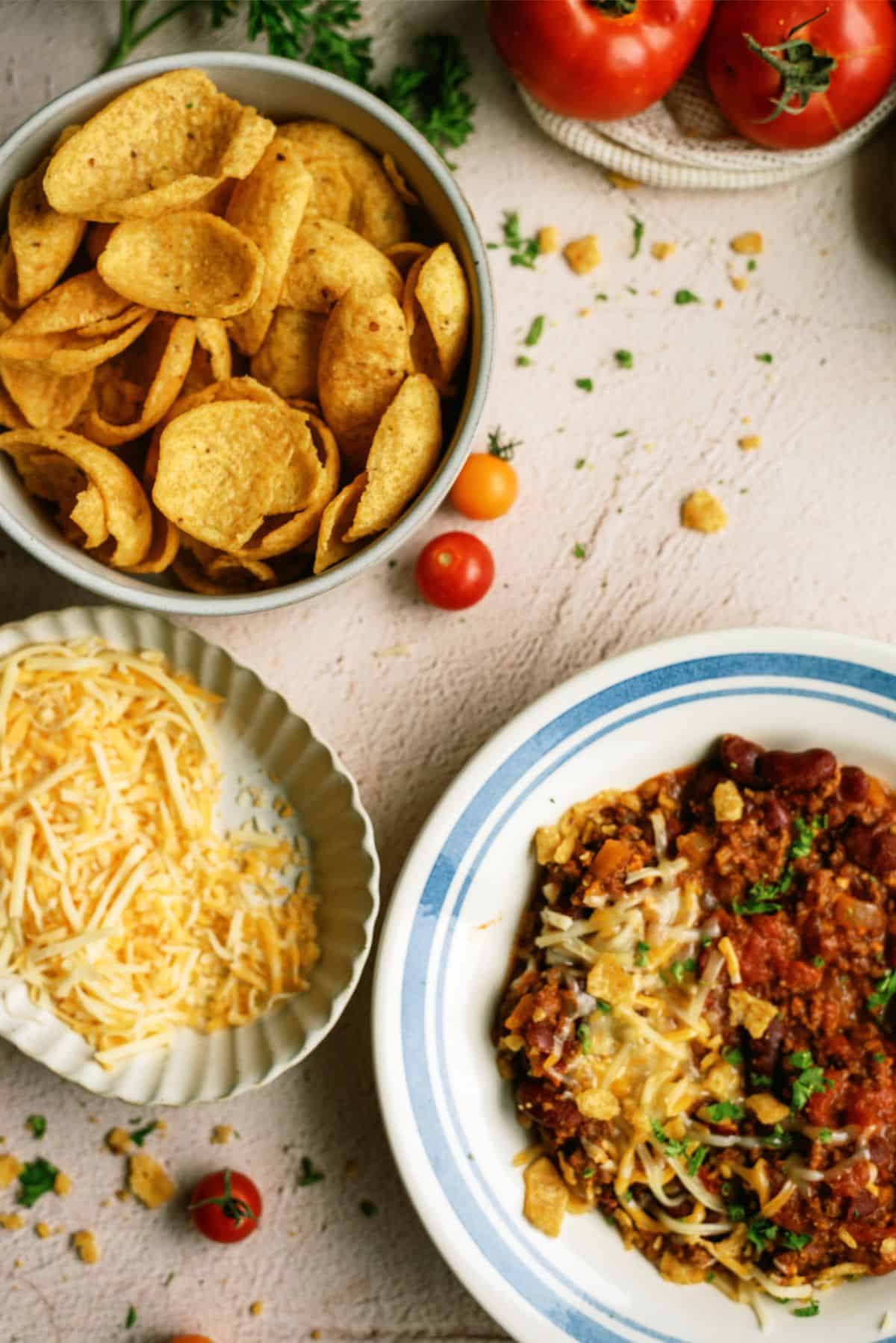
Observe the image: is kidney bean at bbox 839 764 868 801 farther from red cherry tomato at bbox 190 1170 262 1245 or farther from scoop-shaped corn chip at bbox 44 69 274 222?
scoop-shaped corn chip at bbox 44 69 274 222

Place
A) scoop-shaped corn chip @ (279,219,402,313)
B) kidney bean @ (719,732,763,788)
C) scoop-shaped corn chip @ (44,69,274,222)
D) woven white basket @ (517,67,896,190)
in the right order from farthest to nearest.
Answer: woven white basket @ (517,67,896,190) → kidney bean @ (719,732,763,788) → scoop-shaped corn chip @ (279,219,402,313) → scoop-shaped corn chip @ (44,69,274,222)

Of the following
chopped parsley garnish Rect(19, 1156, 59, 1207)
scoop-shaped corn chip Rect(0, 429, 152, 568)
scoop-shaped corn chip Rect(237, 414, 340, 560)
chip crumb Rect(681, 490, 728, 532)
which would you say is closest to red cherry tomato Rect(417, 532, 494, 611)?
scoop-shaped corn chip Rect(237, 414, 340, 560)

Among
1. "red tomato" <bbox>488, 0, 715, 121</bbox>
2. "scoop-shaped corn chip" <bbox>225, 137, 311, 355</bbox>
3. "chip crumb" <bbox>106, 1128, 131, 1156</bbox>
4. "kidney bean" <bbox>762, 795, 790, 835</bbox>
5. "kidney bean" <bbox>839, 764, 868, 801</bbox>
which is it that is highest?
"red tomato" <bbox>488, 0, 715, 121</bbox>

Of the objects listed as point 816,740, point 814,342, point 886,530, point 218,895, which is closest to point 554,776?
point 816,740

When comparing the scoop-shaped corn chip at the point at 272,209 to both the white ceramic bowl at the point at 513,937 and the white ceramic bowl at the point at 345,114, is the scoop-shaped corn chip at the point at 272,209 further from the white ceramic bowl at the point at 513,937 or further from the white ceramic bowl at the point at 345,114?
the white ceramic bowl at the point at 513,937

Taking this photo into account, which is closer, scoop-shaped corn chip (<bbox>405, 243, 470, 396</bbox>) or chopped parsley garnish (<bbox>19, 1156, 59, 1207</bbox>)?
scoop-shaped corn chip (<bbox>405, 243, 470, 396</bbox>)
